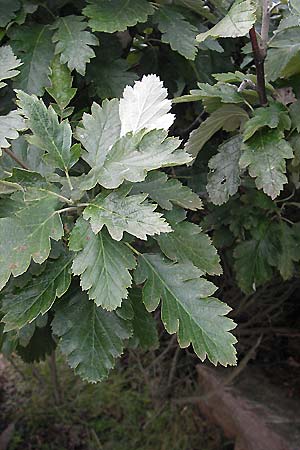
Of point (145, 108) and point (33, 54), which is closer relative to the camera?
point (145, 108)

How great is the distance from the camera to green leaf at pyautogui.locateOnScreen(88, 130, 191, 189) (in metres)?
0.72

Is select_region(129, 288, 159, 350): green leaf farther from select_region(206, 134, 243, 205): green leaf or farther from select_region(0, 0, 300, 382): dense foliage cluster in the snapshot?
select_region(206, 134, 243, 205): green leaf

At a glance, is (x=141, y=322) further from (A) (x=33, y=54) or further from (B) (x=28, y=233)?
(A) (x=33, y=54)

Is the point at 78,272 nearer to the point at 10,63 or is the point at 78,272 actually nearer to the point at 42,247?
the point at 42,247

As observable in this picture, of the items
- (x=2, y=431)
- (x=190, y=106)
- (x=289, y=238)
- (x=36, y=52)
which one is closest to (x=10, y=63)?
(x=36, y=52)

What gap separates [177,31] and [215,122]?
214 mm

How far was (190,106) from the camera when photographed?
146cm

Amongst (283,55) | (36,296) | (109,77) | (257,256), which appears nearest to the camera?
(36,296)

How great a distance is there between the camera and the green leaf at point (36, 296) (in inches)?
32.2

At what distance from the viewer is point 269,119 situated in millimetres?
897

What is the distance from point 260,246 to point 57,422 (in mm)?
1804

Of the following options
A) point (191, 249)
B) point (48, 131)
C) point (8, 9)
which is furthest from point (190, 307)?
point (8, 9)

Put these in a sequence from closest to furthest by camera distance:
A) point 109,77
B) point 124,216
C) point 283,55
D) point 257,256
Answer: point 124,216, point 283,55, point 109,77, point 257,256

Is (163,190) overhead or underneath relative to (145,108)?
underneath
